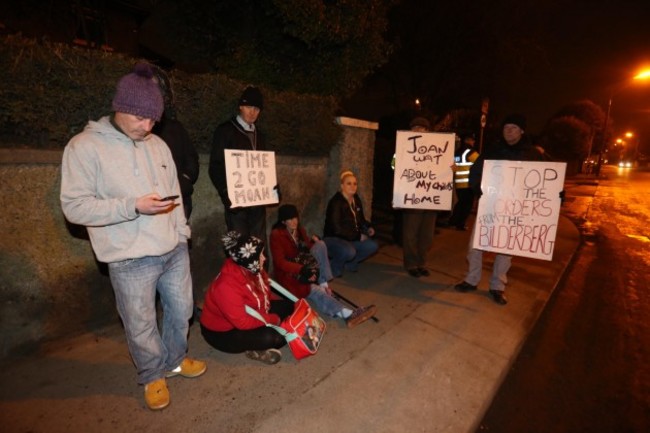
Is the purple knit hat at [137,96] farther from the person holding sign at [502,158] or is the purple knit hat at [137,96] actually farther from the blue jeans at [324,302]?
the person holding sign at [502,158]

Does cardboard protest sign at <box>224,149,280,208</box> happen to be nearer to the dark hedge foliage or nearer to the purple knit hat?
the dark hedge foliage

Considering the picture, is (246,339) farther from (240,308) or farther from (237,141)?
(237,141)

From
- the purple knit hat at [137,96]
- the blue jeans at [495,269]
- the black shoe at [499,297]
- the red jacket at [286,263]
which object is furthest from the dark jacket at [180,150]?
the black shoe at [499,297]

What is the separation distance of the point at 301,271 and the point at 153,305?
5.00ft

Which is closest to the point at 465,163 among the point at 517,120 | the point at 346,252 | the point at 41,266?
the point at 517,120

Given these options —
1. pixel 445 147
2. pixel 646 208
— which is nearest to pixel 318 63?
pixel 445 147

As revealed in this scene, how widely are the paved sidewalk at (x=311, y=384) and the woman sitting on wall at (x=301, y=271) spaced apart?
0.44 ft

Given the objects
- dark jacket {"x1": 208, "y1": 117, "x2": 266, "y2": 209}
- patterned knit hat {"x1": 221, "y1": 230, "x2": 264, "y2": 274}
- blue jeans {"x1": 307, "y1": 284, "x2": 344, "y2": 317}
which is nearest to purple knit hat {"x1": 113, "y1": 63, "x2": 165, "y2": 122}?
patterned knit hat {"x1": 221, "y1": 230, "x2": 264, "y2": 274}

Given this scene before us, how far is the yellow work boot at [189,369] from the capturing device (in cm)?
261

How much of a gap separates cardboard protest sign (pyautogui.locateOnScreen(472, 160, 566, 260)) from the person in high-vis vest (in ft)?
10.7

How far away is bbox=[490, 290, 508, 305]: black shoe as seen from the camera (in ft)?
13.4

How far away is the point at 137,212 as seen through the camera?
195 centimetres

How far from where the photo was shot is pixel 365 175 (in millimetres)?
6004

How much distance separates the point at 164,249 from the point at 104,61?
181 centimetres
